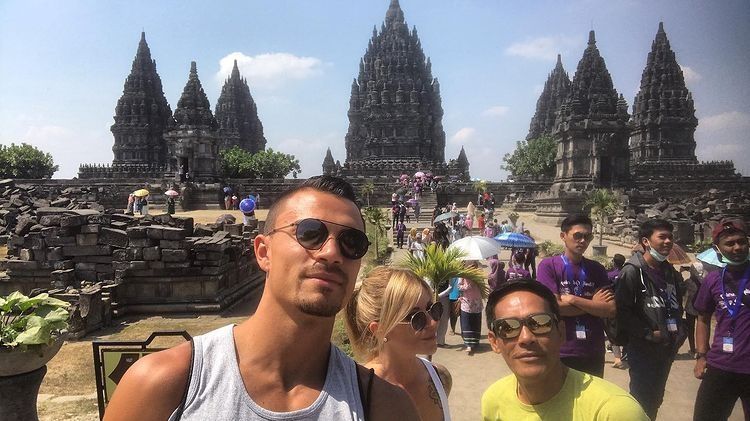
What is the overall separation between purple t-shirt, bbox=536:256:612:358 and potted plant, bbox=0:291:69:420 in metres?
3.61

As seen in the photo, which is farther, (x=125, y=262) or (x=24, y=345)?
(x=125, y=262)

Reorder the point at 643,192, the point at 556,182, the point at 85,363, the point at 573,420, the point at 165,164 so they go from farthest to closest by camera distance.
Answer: the point at 165,164
the point at 556,182
the point at 643,192
the point at 85,363
the point at 573,420

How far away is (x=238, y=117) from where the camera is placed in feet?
223

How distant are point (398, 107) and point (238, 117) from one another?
26.0 metres

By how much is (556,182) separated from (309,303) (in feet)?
122

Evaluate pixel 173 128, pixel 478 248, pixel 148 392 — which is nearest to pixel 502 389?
pixel 148 392

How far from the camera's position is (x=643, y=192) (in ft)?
109

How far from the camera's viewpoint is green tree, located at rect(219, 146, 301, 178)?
1887 inches

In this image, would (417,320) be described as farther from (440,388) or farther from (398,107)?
(398,107)

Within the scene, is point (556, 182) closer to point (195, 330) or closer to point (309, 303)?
point (195, 330)

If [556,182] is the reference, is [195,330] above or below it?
below

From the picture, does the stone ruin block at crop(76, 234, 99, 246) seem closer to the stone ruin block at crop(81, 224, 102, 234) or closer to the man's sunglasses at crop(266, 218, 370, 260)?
the stone ruin block at crop(81, 224, 102, 234)

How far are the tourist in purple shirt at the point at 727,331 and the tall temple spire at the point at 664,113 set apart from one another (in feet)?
156

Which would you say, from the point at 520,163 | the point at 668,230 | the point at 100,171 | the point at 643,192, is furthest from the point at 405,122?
the point at 668,230
